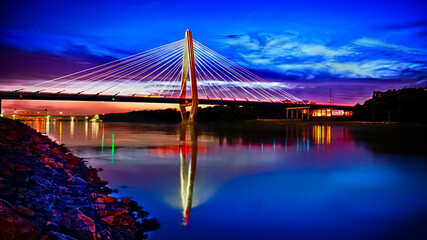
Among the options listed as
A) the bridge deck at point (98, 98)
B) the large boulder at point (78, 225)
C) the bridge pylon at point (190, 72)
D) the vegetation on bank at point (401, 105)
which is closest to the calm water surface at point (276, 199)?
the large boulder at point (78, 225)

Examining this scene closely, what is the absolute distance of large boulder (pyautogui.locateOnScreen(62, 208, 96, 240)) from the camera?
363 cm

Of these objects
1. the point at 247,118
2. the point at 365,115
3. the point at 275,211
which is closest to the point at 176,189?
the point at 275,211

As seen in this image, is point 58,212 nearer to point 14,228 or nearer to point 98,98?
point 14,228

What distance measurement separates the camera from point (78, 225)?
3742 millimetres


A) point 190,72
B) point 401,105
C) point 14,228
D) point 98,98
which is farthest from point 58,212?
point 401,105

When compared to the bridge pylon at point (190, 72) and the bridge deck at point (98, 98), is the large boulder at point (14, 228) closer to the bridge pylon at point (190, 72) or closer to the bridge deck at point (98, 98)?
the bridge pylon at point (190, 72)

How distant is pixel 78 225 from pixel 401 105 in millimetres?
64317

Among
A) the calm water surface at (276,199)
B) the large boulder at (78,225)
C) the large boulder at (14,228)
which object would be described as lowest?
the calm water surface at (276,199)

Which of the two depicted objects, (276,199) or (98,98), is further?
(98,98)

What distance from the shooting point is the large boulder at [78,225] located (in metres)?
3.63

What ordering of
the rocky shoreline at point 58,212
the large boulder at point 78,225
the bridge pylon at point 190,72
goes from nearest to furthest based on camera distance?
the rocky shoreline at point 58,212 < the large boulder at point 78,225 < the bridge pylon at point 190,72

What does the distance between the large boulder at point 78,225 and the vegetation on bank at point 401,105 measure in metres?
61.0

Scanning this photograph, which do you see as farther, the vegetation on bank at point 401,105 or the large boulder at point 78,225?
the vegetation on bank at point 401,105

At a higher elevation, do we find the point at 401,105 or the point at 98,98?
the point at 98,98
